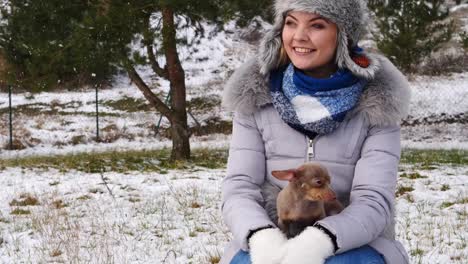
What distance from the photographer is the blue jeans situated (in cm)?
216

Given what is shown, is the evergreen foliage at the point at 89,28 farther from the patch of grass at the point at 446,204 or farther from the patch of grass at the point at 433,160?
the patch of grass at the point at 446,204

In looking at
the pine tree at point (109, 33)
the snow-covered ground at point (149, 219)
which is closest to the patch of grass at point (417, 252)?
the snow-covered ground at point (149, 219)

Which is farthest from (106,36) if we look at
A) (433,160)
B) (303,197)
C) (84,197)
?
(303,197)

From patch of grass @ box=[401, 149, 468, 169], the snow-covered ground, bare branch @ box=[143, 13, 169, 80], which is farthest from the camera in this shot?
patch of grass @ box=[401, 149, 468, 169]

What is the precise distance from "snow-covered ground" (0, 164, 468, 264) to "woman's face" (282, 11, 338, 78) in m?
2.17

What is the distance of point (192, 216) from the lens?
5.55 m

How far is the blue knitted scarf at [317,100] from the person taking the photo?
7.87ft

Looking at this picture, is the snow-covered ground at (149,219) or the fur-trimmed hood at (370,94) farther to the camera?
the snow-covered ground at (149,219)

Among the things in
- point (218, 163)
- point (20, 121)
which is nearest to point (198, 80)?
point (20, 121)

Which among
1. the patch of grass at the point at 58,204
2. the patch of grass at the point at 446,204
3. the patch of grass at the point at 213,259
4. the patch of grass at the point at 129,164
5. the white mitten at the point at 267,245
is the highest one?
the white mitten at the point at 267,245

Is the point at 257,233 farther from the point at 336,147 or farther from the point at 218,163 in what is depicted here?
the point at 218,163

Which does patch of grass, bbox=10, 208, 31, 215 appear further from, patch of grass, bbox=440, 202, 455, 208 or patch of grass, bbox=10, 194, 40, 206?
patch of grass, bbox=440, 202, 455, 208

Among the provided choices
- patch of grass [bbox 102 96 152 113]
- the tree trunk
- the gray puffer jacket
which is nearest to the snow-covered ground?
the gray puffer jacket

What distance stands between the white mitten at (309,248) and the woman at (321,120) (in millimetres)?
181
